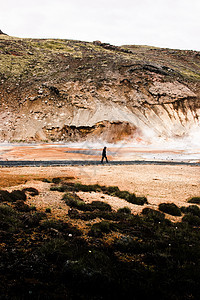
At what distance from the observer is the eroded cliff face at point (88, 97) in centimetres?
5312

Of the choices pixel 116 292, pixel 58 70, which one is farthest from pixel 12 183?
pixel 58 70

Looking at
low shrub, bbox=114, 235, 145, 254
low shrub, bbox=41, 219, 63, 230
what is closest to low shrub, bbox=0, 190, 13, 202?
low shrub, bbox=41, 219, 63, 230

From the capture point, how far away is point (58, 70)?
65312 millimetres

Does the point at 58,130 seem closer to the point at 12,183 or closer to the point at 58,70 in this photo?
the point at 58,70

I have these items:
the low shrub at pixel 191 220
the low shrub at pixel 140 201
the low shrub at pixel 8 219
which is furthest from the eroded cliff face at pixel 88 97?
the low shrub at pixel 8 219

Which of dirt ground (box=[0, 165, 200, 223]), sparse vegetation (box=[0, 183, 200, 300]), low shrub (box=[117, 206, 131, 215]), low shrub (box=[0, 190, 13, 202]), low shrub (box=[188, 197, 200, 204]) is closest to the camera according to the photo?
sparse vegetation (box=[0, 183, 200, 300])

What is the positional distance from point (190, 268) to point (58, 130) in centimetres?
4900

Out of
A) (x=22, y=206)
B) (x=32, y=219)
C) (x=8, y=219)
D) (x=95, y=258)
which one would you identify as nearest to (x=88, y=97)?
(x=22, y=206)

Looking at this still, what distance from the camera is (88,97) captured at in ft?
190

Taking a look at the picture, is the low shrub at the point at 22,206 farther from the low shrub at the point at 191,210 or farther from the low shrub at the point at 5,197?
the low shrub at the point at 191,210

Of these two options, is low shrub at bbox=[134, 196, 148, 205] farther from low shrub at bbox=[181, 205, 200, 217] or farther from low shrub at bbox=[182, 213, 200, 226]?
low shrub at bbox=[182, 213, 200, 226]

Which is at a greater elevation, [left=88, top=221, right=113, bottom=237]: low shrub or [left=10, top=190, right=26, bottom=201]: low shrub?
[left=10, top=190, right=26, bottom=201]: low shrub

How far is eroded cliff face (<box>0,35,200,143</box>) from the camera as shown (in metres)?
53.1

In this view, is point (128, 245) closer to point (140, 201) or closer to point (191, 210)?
point (191, 210)
